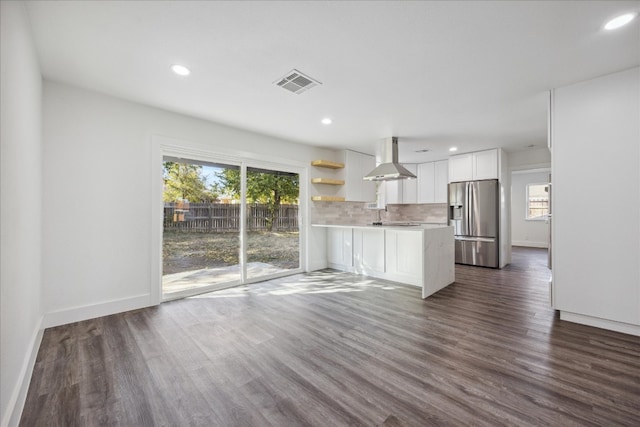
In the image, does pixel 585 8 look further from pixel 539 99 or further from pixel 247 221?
pixel 247 221

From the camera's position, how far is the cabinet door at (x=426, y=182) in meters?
6.66

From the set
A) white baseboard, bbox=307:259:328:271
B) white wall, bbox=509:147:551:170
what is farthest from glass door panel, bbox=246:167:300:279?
white wall, bbox=509:147:551:170

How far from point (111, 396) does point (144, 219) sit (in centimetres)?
209

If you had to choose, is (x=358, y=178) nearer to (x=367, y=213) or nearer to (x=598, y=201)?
(x=367, y=213)

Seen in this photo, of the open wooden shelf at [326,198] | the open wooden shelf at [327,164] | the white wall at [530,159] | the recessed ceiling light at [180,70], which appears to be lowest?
the open wooden shelf at [326,198]

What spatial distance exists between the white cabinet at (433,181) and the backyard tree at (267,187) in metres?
3.54

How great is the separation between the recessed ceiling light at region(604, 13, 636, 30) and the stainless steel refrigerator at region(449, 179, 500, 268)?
3.81 meters

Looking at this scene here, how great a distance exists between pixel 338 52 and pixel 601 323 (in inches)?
141

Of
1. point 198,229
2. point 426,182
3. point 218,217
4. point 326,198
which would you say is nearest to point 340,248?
point 326,198

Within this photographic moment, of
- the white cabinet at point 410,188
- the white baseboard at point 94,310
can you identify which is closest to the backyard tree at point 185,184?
the white baseboard at point 94,310

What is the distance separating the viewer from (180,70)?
2.46 metres

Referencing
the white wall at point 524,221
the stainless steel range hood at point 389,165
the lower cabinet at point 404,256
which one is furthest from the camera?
the white wall at point 524,221

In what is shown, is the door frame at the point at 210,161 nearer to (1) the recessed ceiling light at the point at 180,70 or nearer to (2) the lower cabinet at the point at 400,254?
(2) the lower cabinet at the point at 400,254

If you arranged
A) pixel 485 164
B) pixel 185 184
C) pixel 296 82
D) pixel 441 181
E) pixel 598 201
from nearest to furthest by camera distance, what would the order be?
pixel 598 201, pixel 296 82, pixel 185 184, pixel 485 164, pixel 441 181
